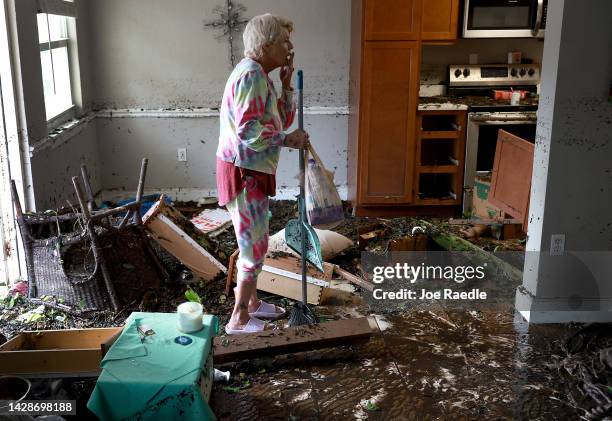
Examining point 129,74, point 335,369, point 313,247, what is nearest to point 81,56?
point 129,74

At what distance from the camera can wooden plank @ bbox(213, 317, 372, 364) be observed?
3018 millimetres

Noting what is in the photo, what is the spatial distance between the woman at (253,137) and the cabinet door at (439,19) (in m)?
2.07

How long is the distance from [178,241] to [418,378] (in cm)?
167

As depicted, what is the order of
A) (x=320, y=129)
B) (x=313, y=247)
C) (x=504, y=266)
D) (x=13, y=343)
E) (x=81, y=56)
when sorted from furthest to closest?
1. (x=320, y=129)
2. (x=81, y=56)
3. (x=504, y=266)
4. (x=313, y=247)
5. (x=13, y=343)

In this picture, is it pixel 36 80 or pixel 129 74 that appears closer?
pixel 36 80

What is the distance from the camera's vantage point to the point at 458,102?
5.17m

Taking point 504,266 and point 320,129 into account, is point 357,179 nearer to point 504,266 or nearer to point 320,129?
point 320,129

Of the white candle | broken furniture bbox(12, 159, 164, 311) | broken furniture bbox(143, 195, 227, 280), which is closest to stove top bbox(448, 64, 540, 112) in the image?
broken furniture bbox(143, 195, 227, 280)

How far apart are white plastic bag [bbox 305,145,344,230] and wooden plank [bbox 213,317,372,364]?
0.53 m

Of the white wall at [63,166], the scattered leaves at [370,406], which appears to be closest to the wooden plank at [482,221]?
the scattered leaves at [370,406]

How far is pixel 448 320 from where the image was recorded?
140 inches

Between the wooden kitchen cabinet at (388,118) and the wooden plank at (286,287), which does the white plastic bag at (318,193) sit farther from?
the wooden kitchen cabinet at (388,118)

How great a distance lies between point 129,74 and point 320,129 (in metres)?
1.63

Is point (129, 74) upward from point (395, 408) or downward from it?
upward
